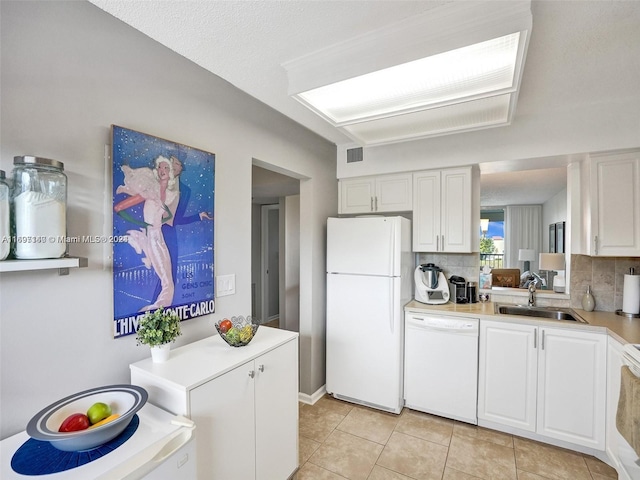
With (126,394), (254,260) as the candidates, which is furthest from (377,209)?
(254,260)

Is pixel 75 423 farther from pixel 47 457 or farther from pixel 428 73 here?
pixel 428 73

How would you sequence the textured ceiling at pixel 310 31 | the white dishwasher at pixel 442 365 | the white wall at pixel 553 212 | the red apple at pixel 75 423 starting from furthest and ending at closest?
the white wall at pixel 553 212 < the white dishwasher at pixel 442 365 < the textured ceiling at pixel 310 31 < the red apple at pixel 75 423

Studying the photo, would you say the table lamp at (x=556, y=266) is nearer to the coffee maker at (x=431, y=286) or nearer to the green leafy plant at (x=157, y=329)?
the coffee maker at (x=431, y=286)

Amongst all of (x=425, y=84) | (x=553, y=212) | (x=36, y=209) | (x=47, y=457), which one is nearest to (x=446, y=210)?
(x=425, y=84)

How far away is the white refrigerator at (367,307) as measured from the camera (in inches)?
107

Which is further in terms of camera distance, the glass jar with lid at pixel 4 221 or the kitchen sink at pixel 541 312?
the kitchen sink at pixel 541 312

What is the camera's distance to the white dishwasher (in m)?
2.57

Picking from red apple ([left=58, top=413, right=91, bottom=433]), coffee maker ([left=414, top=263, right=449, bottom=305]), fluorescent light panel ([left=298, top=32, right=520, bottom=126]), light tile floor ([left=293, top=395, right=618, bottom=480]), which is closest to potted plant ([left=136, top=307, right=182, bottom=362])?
red apple ([left=58, top=413, right=91, bottom=433])

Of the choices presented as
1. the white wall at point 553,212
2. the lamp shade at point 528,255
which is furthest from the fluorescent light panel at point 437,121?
the white wall at point 553,212

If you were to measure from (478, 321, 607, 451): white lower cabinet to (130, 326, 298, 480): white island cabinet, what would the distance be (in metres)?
1.61

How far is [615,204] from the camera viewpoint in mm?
2355

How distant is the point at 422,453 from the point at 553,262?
2.10 m

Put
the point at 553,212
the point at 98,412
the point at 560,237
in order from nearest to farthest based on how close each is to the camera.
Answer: the point at 98,412 < the point at 560,237 < the point at 553,212

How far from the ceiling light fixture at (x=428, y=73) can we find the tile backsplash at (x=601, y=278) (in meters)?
1.57
